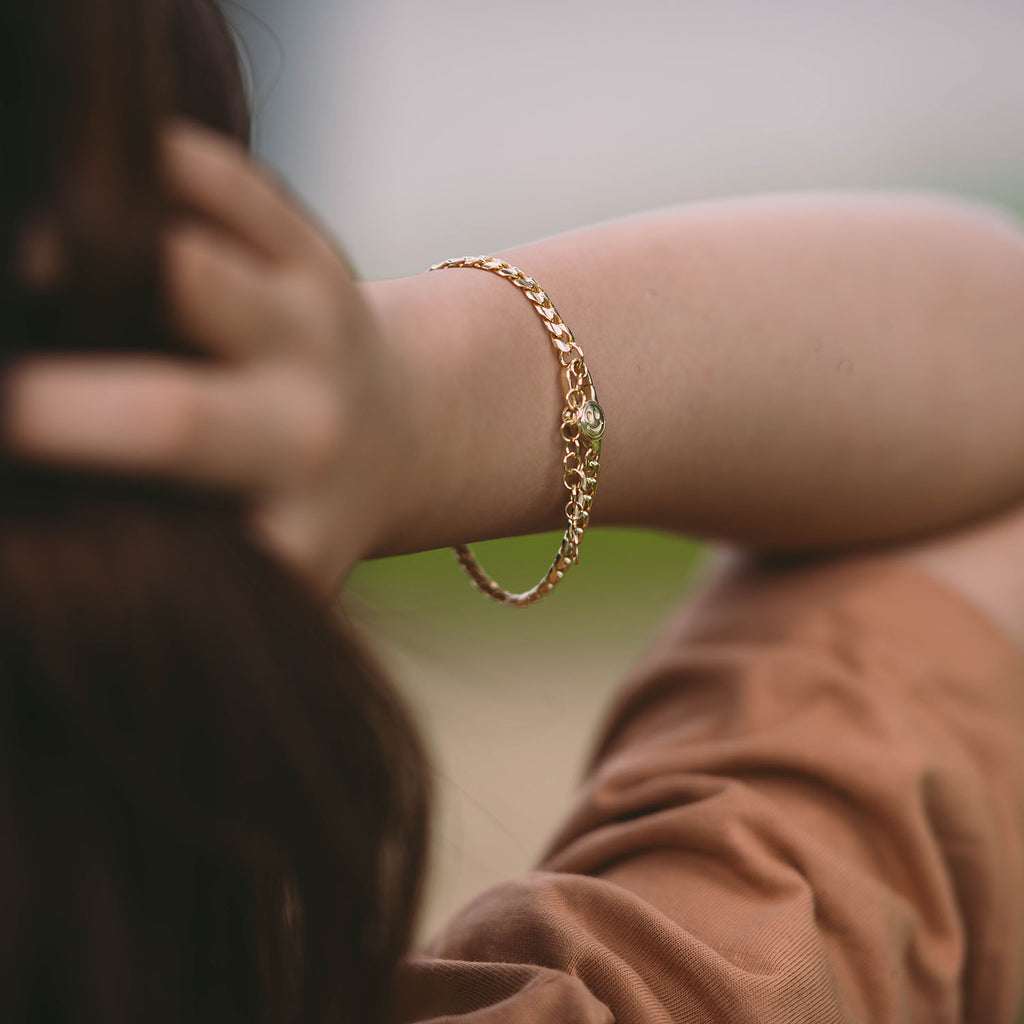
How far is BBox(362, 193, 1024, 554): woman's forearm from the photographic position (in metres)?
0.35

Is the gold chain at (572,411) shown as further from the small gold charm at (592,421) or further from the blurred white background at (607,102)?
the blurred white background at (607,102)

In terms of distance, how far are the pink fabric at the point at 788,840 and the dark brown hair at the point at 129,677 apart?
139 mm

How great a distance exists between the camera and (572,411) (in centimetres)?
38

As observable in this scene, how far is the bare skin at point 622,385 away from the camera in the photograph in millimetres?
225

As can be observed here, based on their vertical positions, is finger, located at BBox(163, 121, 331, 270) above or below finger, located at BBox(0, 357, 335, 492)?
above

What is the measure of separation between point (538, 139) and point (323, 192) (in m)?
0.54

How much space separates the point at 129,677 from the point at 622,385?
23 centimetres

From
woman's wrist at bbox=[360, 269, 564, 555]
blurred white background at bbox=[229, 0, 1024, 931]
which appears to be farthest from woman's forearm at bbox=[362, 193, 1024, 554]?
blurred white background at bbox=[229, 0, 1024, 931]

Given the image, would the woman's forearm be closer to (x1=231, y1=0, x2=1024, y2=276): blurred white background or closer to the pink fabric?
the pink fabric

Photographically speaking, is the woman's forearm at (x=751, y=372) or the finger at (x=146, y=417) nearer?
the finger at (x=146, y=417)

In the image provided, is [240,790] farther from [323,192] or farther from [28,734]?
[323,192]

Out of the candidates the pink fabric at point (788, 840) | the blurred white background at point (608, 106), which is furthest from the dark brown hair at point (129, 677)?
the blurred white background at point (608, 106)

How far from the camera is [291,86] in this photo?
8.70 feet

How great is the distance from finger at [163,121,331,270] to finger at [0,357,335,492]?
29 millimetres
